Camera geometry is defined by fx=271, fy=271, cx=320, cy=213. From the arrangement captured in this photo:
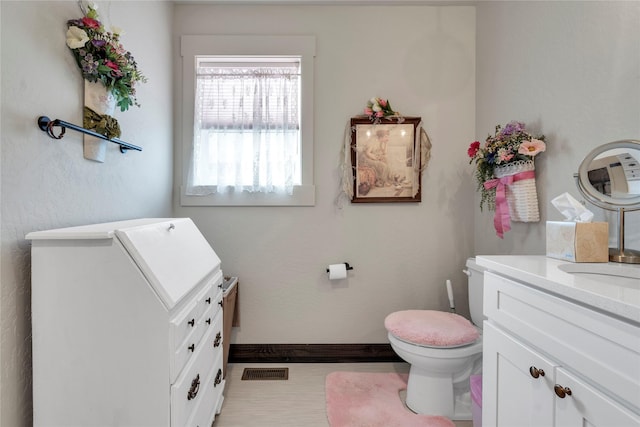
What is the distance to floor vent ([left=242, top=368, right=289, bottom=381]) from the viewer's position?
1859 millimetres

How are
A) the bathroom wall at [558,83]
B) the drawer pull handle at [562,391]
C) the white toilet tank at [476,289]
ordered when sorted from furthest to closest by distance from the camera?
the white toilet tank at [476,289], the bathroom wall at [558,83], the drawer pull handle at [562,391]

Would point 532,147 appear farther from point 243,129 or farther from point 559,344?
point 243,129

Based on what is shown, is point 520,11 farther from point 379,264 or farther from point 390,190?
point 379,264

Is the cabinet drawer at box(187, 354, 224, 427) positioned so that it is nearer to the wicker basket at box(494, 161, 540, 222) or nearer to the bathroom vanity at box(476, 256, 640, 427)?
the bathroom vanity at box(476, 256, 640, 427)

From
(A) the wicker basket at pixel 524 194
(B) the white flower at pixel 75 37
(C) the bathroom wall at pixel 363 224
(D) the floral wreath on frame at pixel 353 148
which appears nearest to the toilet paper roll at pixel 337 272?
(C) the bathroom wall at pixel 363 224

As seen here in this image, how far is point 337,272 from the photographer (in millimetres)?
1968

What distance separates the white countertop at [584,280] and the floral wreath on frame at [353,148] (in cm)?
107

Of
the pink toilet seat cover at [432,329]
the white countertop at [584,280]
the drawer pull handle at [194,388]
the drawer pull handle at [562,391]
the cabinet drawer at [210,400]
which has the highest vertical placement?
the white countertop at [584,280]

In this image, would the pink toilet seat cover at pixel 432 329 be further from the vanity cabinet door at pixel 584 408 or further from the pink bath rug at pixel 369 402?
the vanity cabinet door at pixel 584 408

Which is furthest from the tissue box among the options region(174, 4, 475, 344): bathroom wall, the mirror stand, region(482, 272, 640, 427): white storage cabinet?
region(174, 4, 475, 344): bathroom wall

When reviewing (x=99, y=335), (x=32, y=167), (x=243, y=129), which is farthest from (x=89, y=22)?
(x=99, y=335)

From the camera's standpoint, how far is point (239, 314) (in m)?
2.04

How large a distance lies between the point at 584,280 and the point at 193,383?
4.44 ft

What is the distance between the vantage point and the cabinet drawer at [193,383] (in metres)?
0.89
